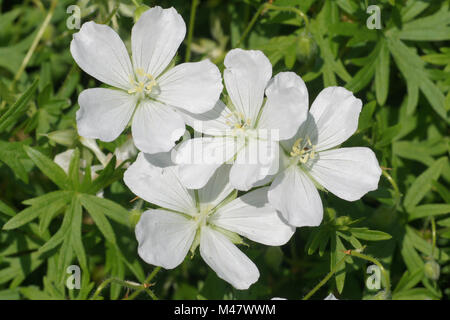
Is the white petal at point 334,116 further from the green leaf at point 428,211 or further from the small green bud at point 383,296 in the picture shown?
the green leaf at point 428,211

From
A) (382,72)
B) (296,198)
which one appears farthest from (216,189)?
(382,72)

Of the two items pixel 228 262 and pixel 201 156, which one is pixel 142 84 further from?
pixel 228 262

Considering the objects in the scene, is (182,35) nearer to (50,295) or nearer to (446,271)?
(50,295)

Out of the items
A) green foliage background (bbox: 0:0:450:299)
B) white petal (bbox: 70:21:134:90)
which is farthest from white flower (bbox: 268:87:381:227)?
white petal (bbox: 70:21:134:90)

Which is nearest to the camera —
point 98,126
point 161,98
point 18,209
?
point 98,126

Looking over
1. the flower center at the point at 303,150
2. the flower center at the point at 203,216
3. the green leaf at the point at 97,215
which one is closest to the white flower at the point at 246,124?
the flower center at the point at 303,150

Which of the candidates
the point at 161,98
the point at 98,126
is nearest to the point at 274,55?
the point at 161,98
